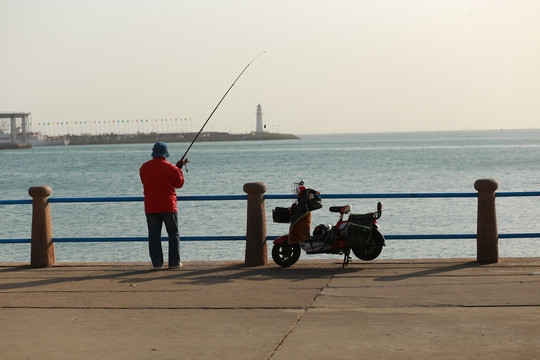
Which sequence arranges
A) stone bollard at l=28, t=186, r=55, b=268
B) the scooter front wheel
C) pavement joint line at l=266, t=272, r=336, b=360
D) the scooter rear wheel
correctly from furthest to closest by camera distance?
stone bollard at l=28, t=186, r=55, b=268, the scooter front wheel, the scooter rear wheel, pavement joint line at l=266, t=272, r=336, b=360

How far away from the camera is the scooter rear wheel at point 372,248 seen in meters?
9.72

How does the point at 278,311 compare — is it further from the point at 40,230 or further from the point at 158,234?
the point at 40,230

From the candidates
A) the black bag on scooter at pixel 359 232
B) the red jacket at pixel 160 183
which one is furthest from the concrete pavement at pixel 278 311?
the red jacket at pixel 160 183

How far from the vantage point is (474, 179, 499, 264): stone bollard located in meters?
9.80

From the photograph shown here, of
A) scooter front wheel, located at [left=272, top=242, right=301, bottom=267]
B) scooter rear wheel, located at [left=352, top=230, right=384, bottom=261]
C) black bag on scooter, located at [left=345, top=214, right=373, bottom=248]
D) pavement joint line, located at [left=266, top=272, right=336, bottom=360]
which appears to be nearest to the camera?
pavement joint line, located at [left=266, top=272, right=336, bottom=360]

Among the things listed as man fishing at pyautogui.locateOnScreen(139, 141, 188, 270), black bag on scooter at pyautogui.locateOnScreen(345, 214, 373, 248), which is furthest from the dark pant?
black bag on scooter at pyautogui.locateOnScreen(345, 214, 373, 248)

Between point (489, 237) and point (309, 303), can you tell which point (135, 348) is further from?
point (489, 237)

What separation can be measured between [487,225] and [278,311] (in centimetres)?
374

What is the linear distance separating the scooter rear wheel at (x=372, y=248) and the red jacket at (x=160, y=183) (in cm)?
230

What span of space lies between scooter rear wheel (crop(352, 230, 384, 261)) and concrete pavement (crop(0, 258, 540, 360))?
19 centimetres

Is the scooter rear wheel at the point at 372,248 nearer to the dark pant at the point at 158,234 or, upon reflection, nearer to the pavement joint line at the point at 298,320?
the pavement joint line at the point at 298,320

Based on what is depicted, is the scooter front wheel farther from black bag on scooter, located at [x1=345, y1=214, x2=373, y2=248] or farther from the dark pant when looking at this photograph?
the dark pant

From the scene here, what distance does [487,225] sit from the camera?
9883mm

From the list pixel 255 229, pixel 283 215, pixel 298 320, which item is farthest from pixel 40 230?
pixel 298 320
